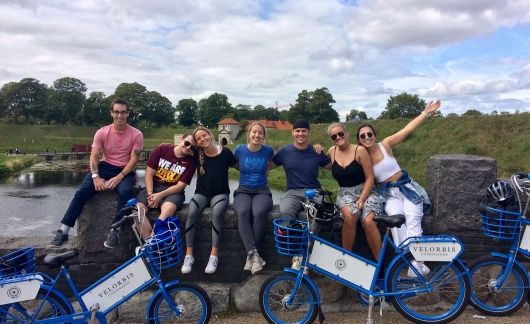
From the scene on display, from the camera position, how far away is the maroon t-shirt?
4730mm

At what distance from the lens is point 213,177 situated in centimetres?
469

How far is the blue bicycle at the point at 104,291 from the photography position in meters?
3.50

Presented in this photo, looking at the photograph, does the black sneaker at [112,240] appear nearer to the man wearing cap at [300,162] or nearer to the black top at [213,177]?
the black top at [213,177]

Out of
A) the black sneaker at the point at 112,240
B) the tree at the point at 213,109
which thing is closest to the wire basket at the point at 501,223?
the black sneaker at the point at 112,240

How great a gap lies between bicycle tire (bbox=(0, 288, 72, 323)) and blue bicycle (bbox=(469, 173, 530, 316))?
3.69 m

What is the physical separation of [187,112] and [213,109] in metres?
8.19

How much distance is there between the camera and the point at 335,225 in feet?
15.0

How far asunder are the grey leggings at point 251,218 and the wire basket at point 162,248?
0.79 meters

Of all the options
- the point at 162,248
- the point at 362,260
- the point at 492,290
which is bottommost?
the point at 492,290

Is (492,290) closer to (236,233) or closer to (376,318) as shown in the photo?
(376,318)

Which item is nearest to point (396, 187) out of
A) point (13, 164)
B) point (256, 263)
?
point (256, 263)

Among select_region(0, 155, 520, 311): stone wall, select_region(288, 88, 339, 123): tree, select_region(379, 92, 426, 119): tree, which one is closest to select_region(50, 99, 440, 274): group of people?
select_region(0, 155, 520, 311): stone wall

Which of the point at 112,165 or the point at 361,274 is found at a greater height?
the point at 112,165

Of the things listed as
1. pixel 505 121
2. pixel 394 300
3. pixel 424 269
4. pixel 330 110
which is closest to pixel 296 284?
pixel 394 300
